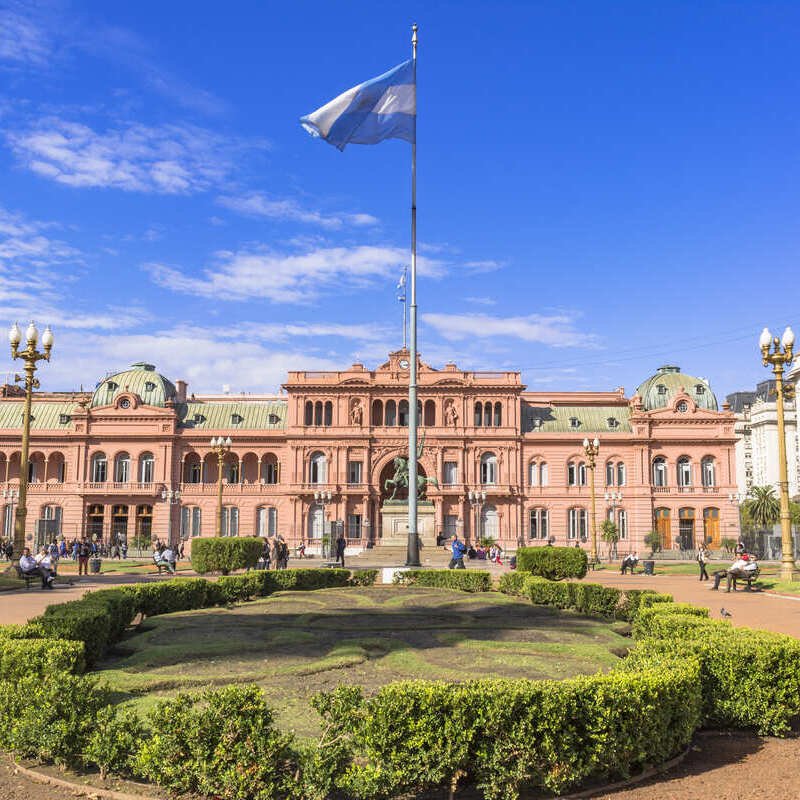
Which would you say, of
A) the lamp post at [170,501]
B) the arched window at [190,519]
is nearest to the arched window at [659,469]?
the arched window at [190,519]

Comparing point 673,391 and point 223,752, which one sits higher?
point 673,391

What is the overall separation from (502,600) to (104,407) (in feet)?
176

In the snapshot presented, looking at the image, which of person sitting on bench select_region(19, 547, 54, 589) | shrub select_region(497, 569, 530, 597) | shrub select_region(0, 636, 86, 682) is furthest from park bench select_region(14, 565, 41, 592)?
shrub select_region(0, 636, 86, 682)

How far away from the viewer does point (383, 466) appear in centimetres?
6625

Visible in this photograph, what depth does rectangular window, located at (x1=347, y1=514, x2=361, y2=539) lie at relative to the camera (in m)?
64.6

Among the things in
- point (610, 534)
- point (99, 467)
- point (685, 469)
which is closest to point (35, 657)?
point (610, 534)

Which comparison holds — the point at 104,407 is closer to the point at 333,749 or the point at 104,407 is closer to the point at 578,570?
the point at 578,570

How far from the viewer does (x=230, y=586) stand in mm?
23219

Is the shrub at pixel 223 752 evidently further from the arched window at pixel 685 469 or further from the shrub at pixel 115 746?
the arched window at pixel 685 469

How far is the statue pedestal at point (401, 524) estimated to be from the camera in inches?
2094

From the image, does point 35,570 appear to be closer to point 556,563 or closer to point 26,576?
point 26,576

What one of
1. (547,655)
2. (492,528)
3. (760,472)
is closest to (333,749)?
(547,655)

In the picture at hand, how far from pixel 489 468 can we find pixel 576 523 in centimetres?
873

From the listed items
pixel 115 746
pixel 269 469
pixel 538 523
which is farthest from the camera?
pixel 269 469
